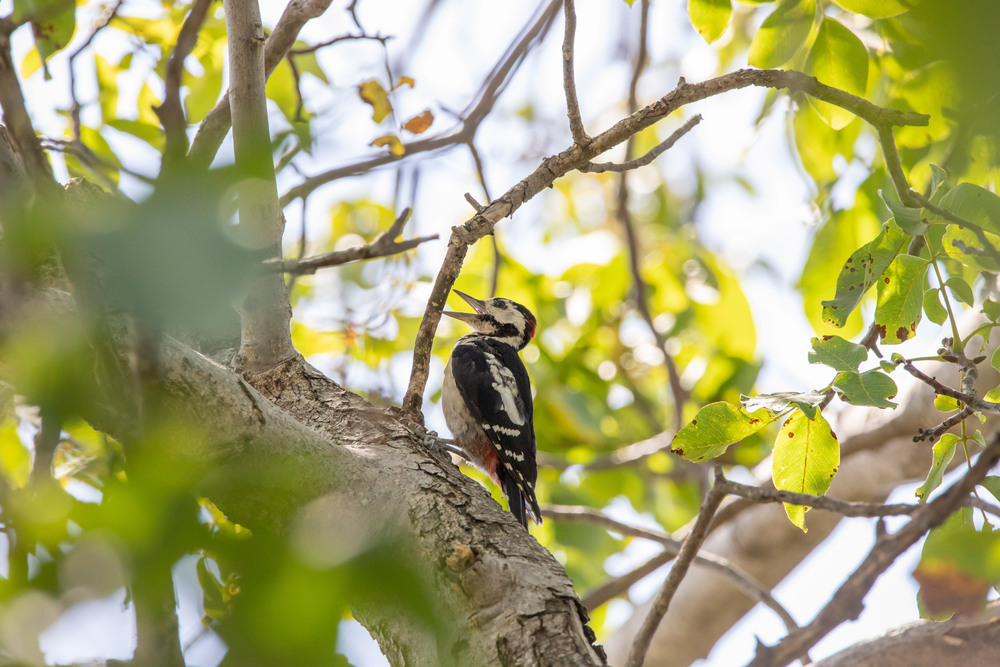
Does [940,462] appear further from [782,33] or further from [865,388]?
[782,33]

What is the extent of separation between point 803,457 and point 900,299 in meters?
0.45

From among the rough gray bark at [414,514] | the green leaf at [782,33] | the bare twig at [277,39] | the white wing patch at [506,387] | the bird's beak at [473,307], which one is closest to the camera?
the rough gray bark at [414,514]

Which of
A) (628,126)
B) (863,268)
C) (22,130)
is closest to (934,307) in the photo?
(863,268)

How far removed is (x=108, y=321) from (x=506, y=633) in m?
0.98

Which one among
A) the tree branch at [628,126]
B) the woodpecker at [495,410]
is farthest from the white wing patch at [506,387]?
the tree branch at [628,126]

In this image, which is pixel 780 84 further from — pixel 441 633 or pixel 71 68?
pixel 71 68

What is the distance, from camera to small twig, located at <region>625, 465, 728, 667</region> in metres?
2.26

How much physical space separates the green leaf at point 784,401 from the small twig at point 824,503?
237 millimetres

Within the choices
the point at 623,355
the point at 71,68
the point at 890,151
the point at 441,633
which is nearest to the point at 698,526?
the point at 890,151

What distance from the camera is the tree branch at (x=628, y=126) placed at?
7.15 feet

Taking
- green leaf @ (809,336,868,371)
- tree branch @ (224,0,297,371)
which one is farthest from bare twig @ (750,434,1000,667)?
tree branch @ (224,0,297,371)

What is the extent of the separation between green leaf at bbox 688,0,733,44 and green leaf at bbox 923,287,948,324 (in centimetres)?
93

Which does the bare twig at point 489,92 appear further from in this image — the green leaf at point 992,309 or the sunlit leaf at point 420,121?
the green leaf at point 992,309

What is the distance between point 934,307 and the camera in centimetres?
189
